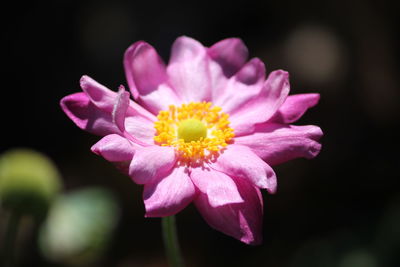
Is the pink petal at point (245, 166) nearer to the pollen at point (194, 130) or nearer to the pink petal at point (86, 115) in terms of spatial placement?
the pollen at point (194, 130)

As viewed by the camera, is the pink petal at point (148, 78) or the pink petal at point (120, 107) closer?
the pink petal at point (120, 107)

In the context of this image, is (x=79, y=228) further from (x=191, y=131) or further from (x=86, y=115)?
(x=86, y=115)

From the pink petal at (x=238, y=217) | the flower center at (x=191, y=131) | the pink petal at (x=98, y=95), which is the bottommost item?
the pink petal at (x=238, y=217)

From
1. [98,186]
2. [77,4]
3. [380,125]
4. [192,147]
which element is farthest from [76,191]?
[380,125]

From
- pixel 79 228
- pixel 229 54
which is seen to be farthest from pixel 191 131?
pixel 79 228

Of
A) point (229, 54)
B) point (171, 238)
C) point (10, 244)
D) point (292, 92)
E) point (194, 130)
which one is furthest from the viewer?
point (292, 92)

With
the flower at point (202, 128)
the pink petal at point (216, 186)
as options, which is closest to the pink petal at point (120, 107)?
the flower at point (202, 128)

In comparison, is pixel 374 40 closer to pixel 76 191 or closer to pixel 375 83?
pixel 375 83
